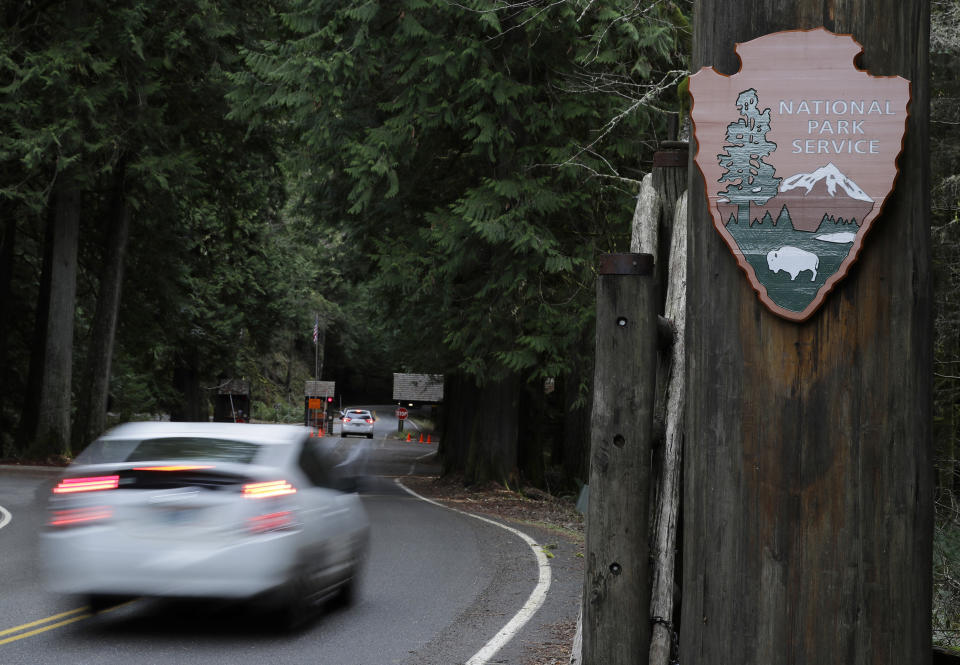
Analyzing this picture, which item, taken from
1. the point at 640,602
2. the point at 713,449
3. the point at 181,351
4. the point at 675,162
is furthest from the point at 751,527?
the point at 181,351

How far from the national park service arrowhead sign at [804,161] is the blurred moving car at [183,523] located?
6343mm

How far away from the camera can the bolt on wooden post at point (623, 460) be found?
3549 mm

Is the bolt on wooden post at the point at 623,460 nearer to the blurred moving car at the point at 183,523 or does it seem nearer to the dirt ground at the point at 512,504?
the blurred moving car at the point at 183,523

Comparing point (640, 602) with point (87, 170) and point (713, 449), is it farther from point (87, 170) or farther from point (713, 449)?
point (87, 170)

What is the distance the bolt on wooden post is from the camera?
355 centimetres

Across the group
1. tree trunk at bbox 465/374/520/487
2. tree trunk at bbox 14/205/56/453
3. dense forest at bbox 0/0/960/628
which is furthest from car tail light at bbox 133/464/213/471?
tree trunk at bbox 14/205/56/453

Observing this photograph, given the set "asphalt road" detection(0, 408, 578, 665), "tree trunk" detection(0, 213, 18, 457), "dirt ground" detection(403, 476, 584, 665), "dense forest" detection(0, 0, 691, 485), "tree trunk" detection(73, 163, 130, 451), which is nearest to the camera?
"asphalt road" detection(0, 408, 578, 665)

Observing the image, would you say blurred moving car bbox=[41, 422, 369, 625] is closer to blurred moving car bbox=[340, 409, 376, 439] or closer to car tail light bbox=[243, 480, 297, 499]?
car tail light bbox=[243, 480, 297, 499]

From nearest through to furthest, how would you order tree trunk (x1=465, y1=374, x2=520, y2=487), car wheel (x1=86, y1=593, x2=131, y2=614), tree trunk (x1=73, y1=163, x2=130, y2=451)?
car wheel (x1=86, y1=593, x2=131, y2=614) → tree trunk (x1=465, y1=374, x2=520, y2=487) → tree trunk (x1=73, y1=163, x2=130, y2=451)

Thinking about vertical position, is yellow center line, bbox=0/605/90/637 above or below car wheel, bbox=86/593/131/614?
below

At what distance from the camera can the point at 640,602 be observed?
11.7ft

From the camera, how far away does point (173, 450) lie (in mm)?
8781

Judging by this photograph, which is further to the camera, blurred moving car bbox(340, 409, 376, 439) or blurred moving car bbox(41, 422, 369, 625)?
blurred moving car bbox(340, 409, 376, 439)

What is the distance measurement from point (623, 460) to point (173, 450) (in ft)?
19.5
